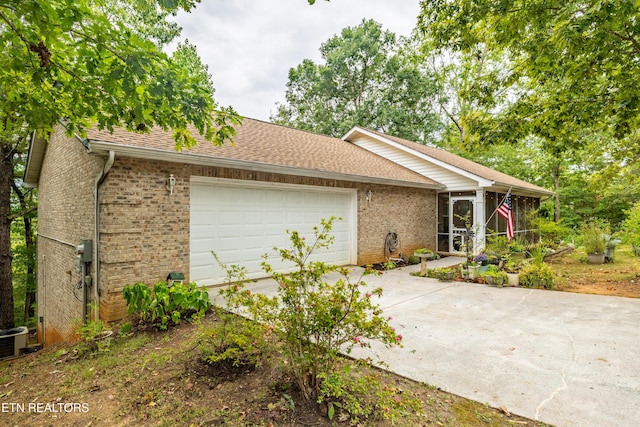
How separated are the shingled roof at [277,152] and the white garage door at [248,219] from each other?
547 mm

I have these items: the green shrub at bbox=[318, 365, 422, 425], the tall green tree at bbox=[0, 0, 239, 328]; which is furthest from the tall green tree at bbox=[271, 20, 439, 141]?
the green shrub at bbox=[318, 365, 422, 425]

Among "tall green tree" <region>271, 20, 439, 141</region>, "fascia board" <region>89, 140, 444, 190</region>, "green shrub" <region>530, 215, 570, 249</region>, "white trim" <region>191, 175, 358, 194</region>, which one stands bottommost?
"green shrub" <region>530, 215, 570, 249</region>

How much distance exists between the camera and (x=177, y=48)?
18125 mm

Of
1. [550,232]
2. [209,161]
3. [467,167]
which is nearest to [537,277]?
[550,232]

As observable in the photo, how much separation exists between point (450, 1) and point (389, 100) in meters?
19.2

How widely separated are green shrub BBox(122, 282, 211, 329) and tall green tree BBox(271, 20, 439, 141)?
2123cm

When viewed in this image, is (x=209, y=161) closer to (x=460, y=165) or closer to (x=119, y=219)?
(x=119, y=219)

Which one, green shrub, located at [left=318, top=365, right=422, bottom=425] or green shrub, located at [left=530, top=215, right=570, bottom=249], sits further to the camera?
green shrub, located at [left=530, top=215, right=570, bottom=249]

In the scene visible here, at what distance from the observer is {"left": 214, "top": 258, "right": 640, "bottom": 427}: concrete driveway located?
9.32 feet

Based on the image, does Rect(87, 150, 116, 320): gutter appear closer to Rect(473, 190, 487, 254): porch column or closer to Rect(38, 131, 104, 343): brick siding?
Rect(38, 131, 104, 343): brick siding

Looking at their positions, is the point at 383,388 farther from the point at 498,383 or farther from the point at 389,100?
the point at 389,100

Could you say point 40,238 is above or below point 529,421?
above

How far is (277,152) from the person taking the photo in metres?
8.95

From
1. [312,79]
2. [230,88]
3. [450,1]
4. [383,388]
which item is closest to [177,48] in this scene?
[230,88]
